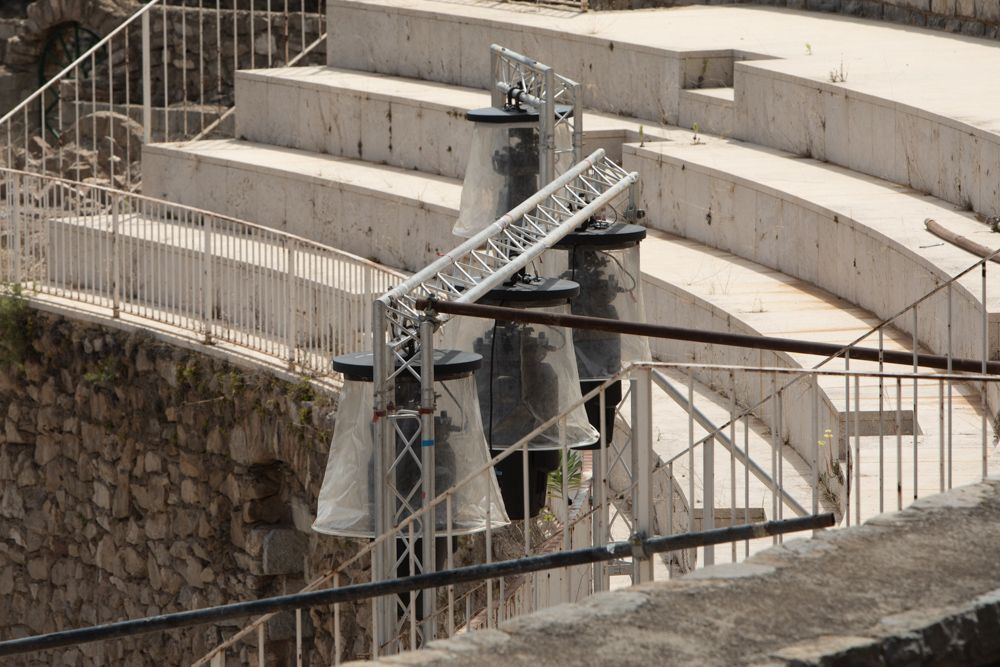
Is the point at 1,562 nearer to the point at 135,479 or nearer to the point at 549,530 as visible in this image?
the point at 135,479

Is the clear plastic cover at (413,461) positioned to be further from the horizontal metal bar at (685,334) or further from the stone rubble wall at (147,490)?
the stone rubble wall at (147,490)

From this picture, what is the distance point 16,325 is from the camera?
12.0 meters

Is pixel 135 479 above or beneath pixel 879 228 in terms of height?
beneath

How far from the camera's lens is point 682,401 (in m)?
6.79

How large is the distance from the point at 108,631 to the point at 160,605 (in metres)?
6.28

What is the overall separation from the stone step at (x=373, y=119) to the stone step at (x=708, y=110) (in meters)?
0.23

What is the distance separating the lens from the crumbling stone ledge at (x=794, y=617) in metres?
3.62

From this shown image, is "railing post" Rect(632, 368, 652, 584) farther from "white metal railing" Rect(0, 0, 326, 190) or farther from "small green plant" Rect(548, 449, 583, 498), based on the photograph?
"white metal railing" Rect(0, 0, 326, 190)

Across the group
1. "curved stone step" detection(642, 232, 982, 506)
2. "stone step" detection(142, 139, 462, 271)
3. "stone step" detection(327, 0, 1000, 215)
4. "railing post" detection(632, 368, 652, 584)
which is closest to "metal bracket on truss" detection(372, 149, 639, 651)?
"railing post" detection(632, 368, 652, 584)

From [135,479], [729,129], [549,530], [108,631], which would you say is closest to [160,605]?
[135,479]

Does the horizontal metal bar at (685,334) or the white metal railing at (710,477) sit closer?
the white metal railing at (710,477)

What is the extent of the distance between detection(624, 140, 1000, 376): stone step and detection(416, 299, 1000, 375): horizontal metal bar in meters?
1.09

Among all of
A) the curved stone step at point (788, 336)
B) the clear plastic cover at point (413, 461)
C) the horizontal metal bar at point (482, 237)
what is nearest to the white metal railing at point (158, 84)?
Result: the curved stone step at point (788, 336)

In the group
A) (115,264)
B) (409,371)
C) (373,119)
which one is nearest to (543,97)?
(409,371)
